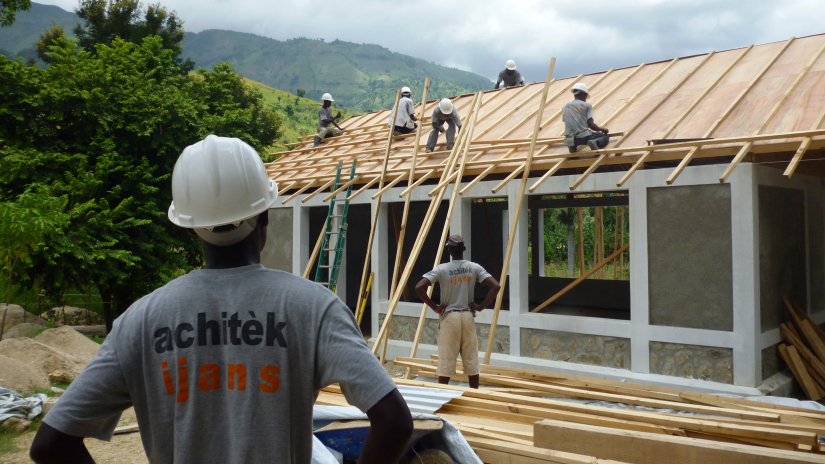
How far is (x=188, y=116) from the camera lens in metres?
14.1

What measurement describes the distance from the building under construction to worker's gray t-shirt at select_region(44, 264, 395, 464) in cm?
577

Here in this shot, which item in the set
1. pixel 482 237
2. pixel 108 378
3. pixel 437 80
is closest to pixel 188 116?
pixel 482 237

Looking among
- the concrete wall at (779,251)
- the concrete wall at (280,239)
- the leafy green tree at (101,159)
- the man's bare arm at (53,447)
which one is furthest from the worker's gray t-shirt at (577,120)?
the leafy green tree at (101,159)

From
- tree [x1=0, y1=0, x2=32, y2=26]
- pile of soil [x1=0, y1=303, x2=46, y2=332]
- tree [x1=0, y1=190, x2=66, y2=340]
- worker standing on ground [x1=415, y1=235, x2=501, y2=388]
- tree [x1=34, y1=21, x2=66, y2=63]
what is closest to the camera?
worker standing on ground [x1=415, y1=235, x2=501, y2=388]

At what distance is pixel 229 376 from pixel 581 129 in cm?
675

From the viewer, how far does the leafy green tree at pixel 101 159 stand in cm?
1187

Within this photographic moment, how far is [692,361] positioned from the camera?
21.2 ft

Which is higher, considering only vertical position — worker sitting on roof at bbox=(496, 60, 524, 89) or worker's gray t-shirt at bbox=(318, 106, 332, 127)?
worker sitting on roof at bbox=(496, 60, 524, 89)

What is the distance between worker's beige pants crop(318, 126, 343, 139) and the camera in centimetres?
1245

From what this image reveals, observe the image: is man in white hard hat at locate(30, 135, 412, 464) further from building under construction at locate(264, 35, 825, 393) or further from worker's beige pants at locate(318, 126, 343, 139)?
worker's beige pants at locate(318, 126, 343, 139)

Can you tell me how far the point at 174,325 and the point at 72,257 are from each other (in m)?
11.9

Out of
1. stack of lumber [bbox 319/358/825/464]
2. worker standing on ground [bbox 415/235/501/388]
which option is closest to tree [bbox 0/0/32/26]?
worker standing on ground [bbox 415/235/501/388]

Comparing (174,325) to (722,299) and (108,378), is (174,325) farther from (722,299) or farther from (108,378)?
(722,299)

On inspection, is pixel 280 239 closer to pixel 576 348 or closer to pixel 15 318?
pixel 15 318
